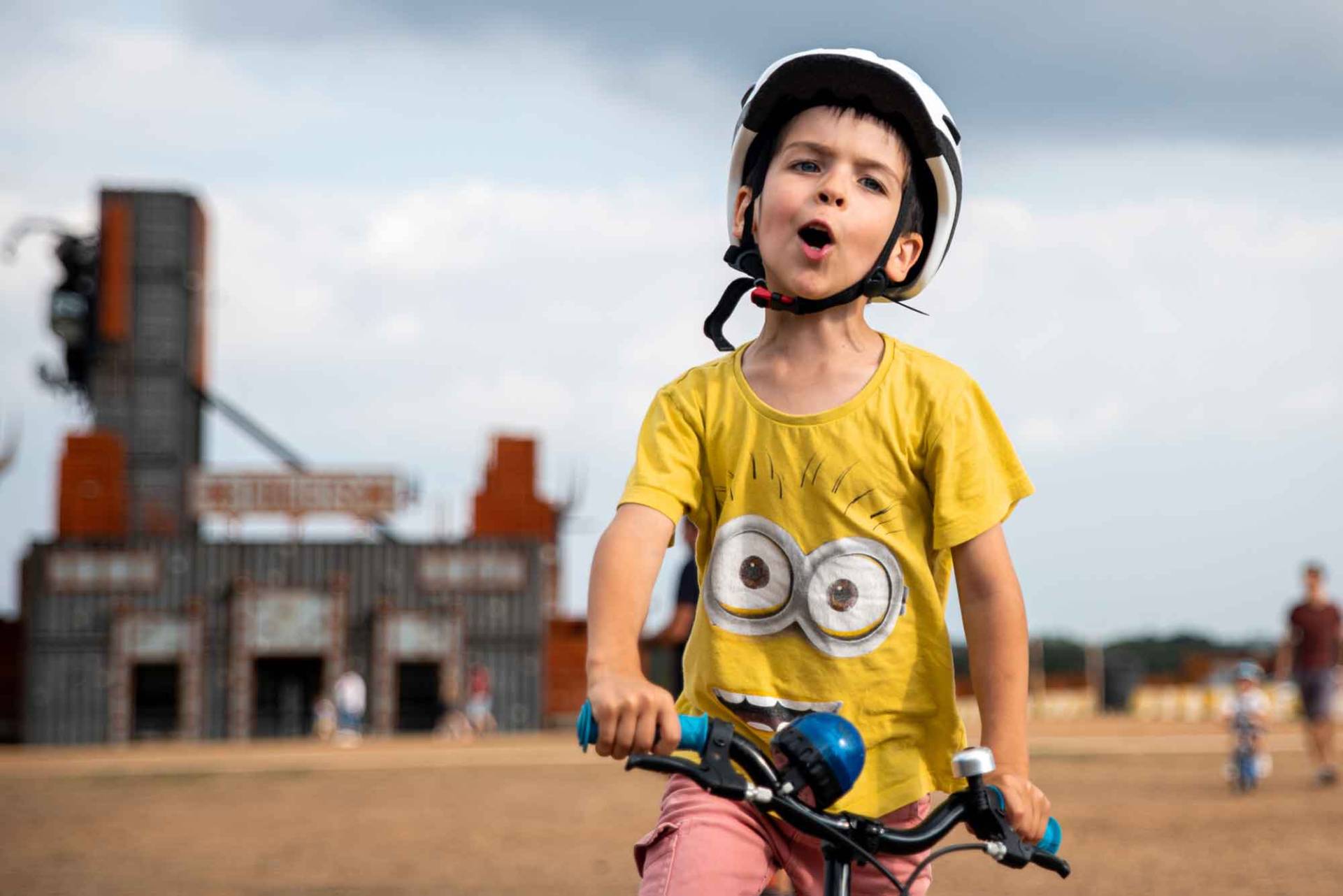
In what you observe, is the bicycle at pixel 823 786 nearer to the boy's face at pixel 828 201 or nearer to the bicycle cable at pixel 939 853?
the bicycle cable at pixel 939 853

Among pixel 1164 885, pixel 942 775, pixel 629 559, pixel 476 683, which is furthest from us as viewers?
pixel 476 683

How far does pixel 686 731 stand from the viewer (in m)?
2.12

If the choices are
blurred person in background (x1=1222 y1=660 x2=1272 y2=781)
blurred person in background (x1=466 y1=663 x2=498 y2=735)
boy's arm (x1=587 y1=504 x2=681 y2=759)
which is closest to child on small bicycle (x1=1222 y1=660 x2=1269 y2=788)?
blurred person in background (x1=1222 y1=660 x2=1272 y2=781)

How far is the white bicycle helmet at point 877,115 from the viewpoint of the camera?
2748 millimetres

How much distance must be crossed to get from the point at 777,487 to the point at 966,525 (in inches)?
11.9

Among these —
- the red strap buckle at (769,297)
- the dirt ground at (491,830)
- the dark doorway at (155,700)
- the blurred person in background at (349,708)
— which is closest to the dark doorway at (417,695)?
the blurred person in background at (349,708)

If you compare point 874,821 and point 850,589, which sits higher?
point 850,589

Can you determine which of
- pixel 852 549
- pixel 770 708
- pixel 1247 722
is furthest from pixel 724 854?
pixel 1247 722

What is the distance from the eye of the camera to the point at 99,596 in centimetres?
4266

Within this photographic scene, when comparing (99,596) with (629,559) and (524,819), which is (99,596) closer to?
(524,819)

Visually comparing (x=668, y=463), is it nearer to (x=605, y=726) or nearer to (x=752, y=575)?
(x=752, y=575)

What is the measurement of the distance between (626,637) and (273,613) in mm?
41202

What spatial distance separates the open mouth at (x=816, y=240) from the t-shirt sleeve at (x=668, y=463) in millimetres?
333

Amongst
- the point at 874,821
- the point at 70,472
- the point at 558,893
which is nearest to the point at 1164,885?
the point at 558,893
